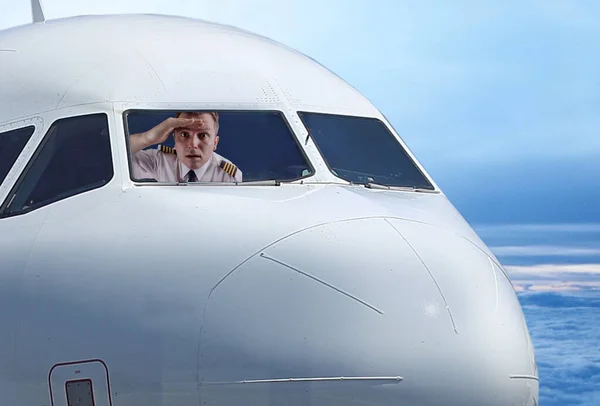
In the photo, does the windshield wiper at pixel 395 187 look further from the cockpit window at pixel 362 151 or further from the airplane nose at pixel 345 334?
the airplane nose at pixel 345 334

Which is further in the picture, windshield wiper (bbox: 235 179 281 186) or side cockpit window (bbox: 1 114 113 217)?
windshield wiper (bbox: 235 179 281 186)

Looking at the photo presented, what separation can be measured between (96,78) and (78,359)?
2.61 metres

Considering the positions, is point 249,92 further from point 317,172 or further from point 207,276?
point 207,276

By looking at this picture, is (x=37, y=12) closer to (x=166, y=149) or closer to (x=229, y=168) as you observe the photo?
(x=166, y=149)

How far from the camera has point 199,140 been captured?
972cm

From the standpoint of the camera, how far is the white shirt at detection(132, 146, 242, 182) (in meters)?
9.49

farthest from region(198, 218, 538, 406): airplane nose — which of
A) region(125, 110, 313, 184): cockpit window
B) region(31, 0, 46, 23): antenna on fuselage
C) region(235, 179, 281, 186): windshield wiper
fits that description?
region(31, 0, 46, 23): antenna on fuselage

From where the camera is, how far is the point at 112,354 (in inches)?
326

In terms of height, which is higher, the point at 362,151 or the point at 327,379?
the point at 362,151

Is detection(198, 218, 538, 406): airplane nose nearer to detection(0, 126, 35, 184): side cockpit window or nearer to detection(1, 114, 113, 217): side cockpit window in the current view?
detection(1, 114, 113, 217): side cockpit window

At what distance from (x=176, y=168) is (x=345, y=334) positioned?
249 centimetres

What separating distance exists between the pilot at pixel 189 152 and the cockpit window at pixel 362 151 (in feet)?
2.63

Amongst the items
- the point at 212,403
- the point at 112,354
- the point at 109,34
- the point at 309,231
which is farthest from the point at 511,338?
the point at 109,34

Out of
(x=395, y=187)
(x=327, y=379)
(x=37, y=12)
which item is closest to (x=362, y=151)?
(x=395, y=187)
